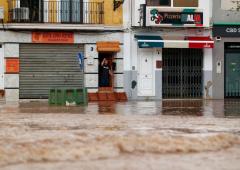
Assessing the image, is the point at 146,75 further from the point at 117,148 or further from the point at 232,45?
the point at 117,148

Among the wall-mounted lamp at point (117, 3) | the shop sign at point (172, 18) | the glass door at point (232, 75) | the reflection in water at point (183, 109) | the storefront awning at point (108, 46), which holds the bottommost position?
the reflection in water at point (183, 109)

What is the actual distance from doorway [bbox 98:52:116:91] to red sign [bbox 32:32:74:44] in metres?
1.95

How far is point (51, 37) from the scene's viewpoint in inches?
1141

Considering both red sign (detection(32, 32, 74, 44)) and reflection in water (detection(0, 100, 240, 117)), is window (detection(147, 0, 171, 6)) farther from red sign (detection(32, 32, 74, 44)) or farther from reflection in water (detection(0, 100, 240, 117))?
reflection in water (detection(0, 100, 240, 117))

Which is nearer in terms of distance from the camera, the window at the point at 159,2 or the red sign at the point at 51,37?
the red sign at the point at 51,37

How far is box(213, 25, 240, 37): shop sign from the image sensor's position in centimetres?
3009

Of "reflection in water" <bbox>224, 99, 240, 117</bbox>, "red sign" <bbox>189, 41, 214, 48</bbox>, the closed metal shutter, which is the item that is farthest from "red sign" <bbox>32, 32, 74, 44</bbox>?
"reflection in water" <bbox>224, 99, 240, 117</bbox>

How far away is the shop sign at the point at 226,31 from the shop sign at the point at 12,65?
9709 millimetres

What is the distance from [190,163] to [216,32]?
2233 cm

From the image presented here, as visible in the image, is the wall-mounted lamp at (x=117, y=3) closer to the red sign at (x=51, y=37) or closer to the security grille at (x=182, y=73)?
the red sign at (x=51, y=37)

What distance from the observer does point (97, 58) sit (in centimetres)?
2948

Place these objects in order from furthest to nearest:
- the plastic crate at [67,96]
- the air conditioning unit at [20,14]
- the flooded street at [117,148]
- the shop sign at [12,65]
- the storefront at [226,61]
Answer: the storefront at [226,61], the shop sign at [12,65], the air conditioning unit at [20,14], the plastic crate at [67,96], the flooded street at [117,148]

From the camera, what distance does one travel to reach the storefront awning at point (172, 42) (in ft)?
95.3

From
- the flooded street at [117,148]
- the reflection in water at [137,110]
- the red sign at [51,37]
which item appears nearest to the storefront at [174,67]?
the red sign at [51,37]
